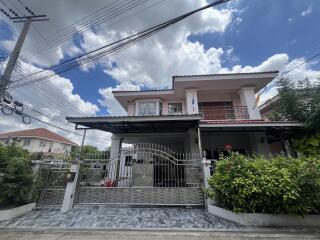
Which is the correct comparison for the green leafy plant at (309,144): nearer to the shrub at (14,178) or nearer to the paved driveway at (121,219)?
the paved driveway at (121,219)

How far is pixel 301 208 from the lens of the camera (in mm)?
3680

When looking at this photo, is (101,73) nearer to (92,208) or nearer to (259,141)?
(92,208)

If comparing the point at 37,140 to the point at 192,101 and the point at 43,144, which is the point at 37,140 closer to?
the point at 43,144

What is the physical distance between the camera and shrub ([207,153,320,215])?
370cm

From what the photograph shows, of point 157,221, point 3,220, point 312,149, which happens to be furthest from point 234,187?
point 3,220

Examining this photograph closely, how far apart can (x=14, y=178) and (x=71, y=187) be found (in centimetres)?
161

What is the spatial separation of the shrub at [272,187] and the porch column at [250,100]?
17.6ft

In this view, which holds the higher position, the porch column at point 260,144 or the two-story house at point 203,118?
the two-story house at point 203,118

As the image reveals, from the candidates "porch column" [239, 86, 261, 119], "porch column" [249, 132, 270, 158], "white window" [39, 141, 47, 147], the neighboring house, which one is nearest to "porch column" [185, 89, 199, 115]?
"porch column" [239, 86, 261, 119]

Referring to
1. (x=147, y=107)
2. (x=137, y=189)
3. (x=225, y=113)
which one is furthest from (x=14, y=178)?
(x=225, y=113)

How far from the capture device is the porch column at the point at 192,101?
31.9ft

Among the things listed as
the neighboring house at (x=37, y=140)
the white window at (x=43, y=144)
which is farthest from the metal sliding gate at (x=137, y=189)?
the white window at (x=43, y=144)

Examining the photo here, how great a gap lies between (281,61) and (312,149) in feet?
18.4

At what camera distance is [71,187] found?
207 inches
